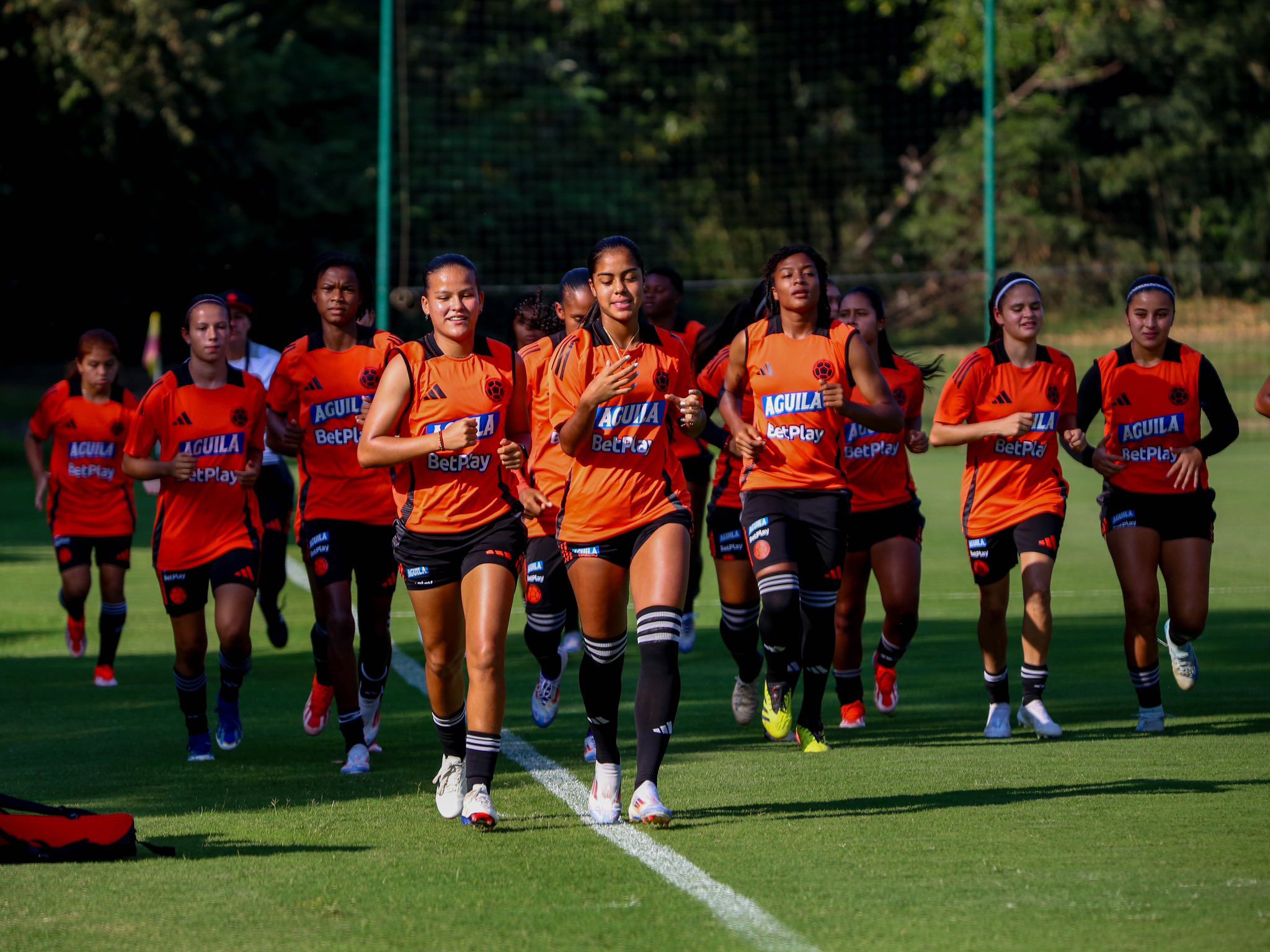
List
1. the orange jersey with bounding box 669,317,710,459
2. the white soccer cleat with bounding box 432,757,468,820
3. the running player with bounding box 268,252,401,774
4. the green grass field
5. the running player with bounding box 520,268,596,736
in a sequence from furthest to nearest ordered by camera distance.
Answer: the orange jersey with bounding box 669,317,710,459 → the running player with bounding box 520,268,596,736 → the running player with bounding box 268,252,401,774 → the white soccer cleat with bounding box 432,757,468,820 → the green grass field

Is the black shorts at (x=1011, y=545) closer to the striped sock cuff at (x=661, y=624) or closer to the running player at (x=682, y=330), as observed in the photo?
the running player at (x=682, y=330)

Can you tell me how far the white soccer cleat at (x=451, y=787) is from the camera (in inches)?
265

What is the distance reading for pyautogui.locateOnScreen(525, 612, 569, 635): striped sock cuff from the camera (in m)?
8.66

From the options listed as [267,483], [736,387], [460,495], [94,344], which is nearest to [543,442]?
[736,387]

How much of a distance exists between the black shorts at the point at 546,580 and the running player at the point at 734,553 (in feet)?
2.86

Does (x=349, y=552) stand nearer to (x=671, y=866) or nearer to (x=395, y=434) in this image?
(x=395, y=434)

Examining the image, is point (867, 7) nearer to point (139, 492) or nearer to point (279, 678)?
point (139, 492)

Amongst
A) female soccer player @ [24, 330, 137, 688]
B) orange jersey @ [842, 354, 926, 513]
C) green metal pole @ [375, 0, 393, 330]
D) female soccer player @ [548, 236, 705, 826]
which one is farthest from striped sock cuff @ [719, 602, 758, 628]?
green metal pole @ [375, 0, 393, 330]

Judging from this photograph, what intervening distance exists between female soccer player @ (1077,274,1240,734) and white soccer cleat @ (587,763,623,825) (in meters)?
3.09

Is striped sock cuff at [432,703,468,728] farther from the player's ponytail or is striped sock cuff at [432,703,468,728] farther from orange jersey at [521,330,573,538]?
the player's ponytail

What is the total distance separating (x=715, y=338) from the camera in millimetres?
9328

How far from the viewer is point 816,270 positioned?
8.02 m

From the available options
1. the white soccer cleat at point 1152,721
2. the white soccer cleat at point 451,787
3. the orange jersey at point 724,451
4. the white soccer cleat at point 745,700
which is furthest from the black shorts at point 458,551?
the white soccer cleat at point 1152,721

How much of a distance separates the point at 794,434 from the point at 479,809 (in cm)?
235
